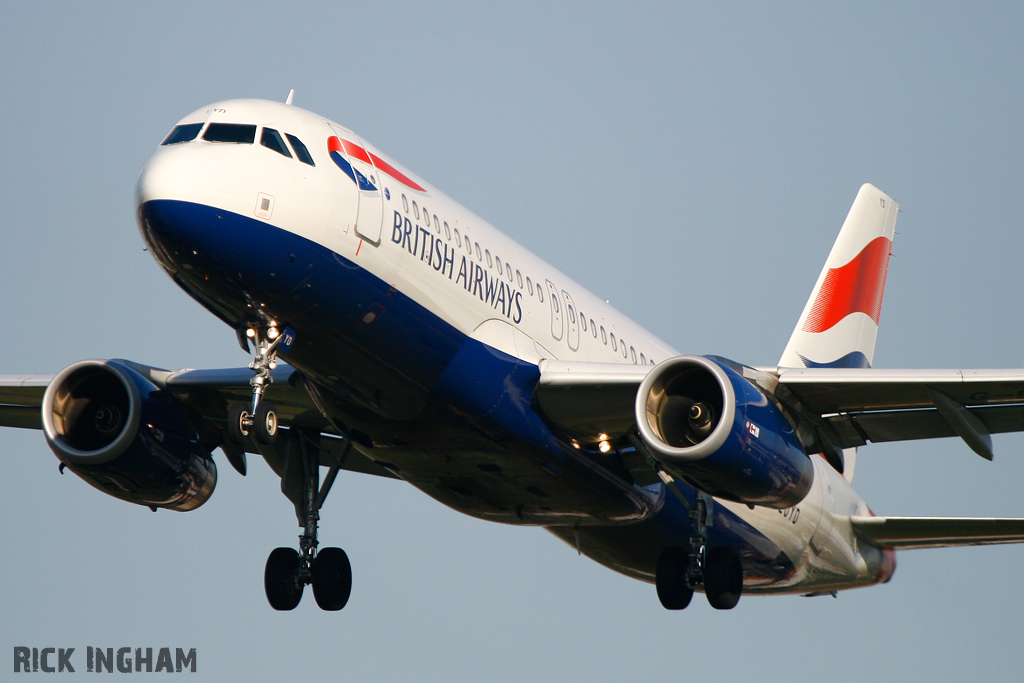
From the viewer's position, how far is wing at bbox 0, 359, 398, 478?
2133cm

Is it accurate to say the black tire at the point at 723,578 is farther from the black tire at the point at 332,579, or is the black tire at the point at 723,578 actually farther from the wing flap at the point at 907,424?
the black tire at the point at 332,579

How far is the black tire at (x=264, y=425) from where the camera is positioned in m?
16.7

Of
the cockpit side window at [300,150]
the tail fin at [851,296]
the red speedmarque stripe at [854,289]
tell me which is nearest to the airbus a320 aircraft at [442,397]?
the cockpit side window at [300,150]

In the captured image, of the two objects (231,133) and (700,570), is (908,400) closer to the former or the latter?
(700,570)

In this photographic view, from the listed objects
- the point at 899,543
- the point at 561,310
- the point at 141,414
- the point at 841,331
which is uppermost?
the point at 841,331

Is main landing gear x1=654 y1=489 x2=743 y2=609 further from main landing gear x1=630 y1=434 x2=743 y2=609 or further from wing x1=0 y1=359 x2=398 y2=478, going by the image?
wing x1=0 y1=359 x2=398 y2=478

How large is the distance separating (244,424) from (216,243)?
92.6 inches

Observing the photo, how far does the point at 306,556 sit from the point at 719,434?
7937 millimetres

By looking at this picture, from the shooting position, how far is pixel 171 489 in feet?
75.8

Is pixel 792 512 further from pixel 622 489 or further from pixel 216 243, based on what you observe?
pixel 216 243

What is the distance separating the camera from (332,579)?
22.6 meters

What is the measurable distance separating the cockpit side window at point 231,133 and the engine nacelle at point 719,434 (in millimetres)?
6372

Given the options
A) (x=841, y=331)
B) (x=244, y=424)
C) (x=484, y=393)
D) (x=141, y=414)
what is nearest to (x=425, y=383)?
(x=484, y=393)

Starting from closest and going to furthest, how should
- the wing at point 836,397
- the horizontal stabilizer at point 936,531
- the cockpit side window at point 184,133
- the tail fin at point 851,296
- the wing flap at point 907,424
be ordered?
1. the cockpit side window at point 184,133
2. the wing at point 836,397
3. the wing flap at point 907,424
4. the horizontal stabilizer at point 936,531
5. the tail fin at point 851,296
